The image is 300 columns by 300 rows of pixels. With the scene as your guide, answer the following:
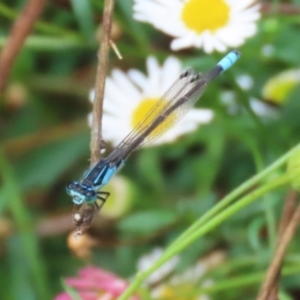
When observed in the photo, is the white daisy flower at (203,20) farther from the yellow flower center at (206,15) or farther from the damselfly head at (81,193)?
the damselfly head at (81,193)

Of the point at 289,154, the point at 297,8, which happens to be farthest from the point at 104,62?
the point at 297,8

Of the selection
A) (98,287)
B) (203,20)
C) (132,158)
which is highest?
(132,158)

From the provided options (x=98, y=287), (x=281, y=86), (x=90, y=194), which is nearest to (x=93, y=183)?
(x=90, y=194)

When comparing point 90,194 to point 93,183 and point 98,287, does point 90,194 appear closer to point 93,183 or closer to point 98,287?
point 93,183

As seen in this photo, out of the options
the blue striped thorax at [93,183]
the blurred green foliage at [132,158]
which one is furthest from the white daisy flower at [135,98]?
the blue striped thorax at [93,183]

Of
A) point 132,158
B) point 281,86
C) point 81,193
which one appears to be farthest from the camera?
point 132,158

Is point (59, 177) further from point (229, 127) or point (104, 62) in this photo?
point (104, 62)

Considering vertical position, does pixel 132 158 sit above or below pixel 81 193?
above

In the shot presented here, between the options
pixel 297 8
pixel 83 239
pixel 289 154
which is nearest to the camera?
pixel 289 154
